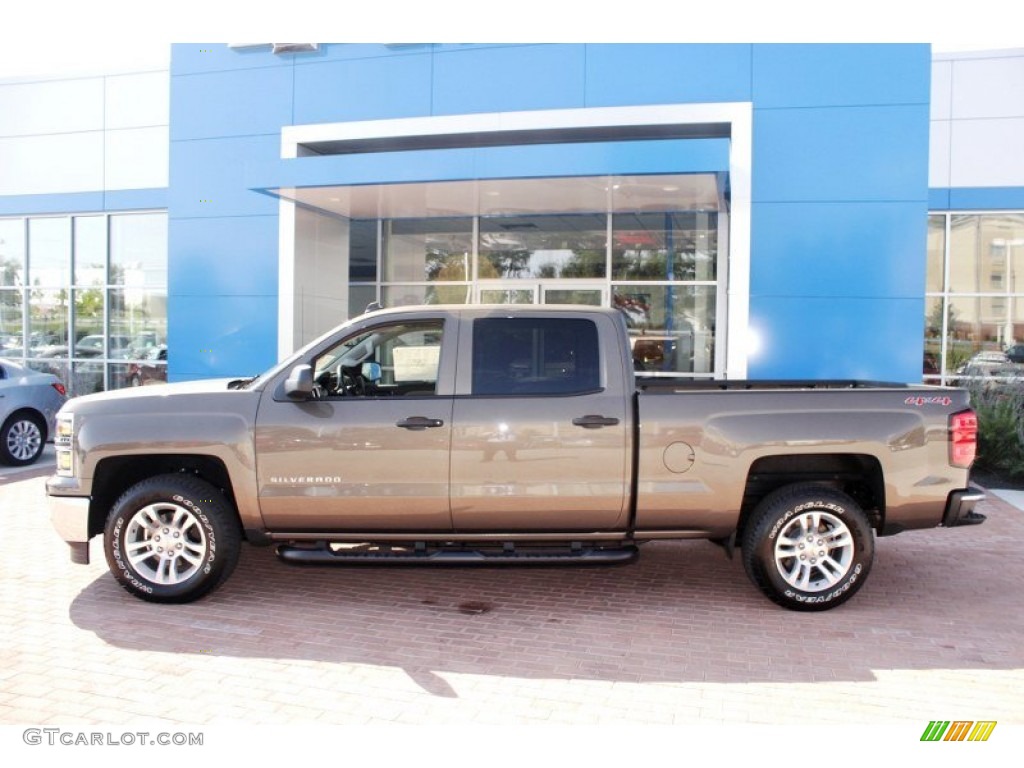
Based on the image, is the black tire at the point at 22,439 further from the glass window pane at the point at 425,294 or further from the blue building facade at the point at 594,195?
the glass window pane at the point at 425,294

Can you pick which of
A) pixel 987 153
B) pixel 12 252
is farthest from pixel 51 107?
pixel 987 153

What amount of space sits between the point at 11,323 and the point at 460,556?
16260 millimetres

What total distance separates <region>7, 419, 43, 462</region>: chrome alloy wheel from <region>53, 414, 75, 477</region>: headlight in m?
6.53

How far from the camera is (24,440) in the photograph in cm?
1130

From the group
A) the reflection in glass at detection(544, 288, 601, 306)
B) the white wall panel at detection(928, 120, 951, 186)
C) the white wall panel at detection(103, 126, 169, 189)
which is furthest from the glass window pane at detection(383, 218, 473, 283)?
the white wall panel at detection(928, 120, 951, 186)

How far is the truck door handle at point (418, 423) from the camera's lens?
5.38 meters

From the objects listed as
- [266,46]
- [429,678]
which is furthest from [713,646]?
[266,46]

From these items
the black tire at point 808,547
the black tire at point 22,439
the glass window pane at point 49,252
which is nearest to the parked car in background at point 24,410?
the black tire at point 22,439

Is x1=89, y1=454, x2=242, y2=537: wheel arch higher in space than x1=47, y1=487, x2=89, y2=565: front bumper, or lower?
higher

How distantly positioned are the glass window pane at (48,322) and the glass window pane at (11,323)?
0.30 meters

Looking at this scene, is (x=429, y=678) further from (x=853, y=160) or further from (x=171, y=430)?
(x=853, y=160)

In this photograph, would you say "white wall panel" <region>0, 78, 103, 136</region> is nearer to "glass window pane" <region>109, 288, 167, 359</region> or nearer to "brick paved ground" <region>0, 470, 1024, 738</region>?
"glass window pane" <region>109, 288, 167, 359</region>

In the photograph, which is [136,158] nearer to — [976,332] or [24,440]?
[24,440]

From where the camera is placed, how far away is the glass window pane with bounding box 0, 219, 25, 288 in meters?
17.2
